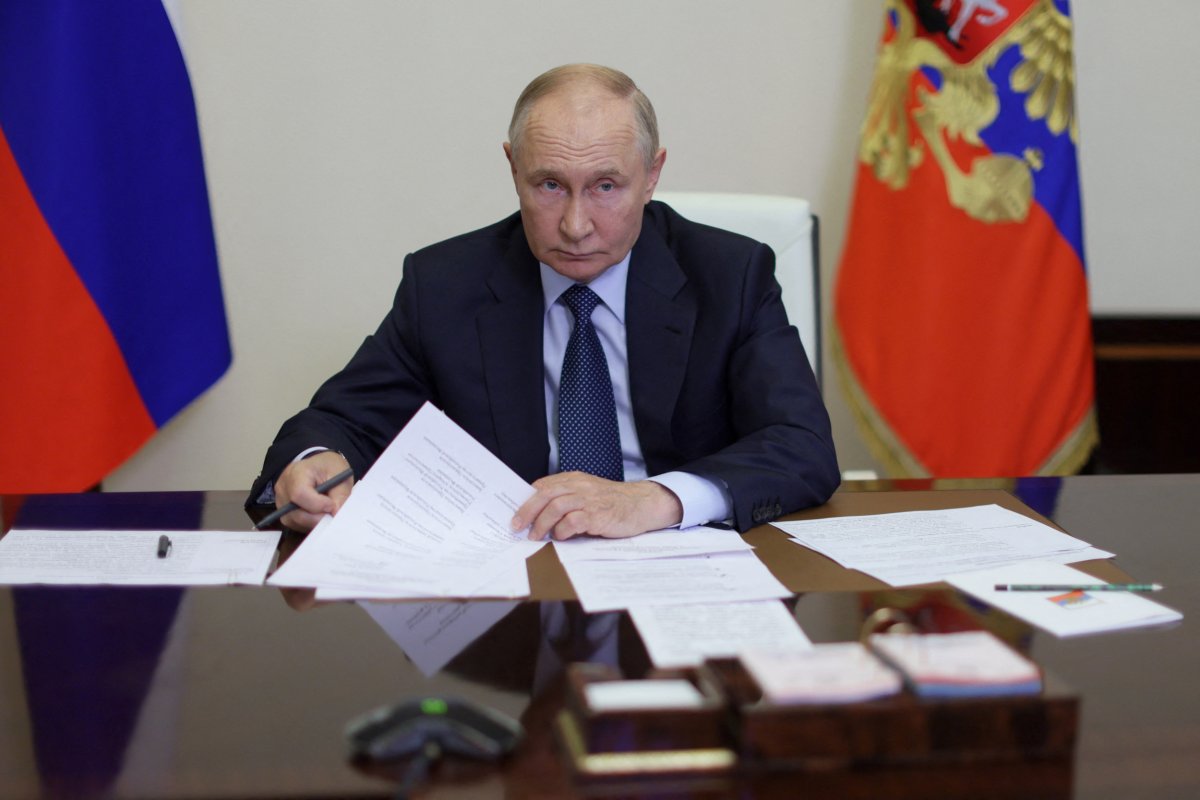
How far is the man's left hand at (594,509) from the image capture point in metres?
1.61

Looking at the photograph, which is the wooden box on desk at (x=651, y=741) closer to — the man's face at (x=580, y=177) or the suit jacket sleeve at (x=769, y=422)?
the suit jacket sleeve at (x=769, y=422)

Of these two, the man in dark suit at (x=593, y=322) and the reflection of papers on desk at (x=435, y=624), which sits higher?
the man in dark suit at (x=593, y=322)

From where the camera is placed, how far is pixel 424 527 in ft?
5.28

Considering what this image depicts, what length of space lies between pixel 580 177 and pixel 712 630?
102 cm

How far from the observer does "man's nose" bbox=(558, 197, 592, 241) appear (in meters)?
2.02

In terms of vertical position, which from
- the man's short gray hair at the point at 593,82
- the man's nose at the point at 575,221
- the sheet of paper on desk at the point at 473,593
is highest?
the man's short gray hair at the point at 593,82

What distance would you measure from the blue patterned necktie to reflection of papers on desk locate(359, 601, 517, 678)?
758mm

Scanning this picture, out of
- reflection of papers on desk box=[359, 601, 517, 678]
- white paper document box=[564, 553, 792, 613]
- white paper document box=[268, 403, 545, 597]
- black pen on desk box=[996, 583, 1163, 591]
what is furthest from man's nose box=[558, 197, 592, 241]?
black pen on desk box=[996, 583, 1163, 591]

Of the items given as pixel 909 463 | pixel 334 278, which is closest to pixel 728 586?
pixel 909 463

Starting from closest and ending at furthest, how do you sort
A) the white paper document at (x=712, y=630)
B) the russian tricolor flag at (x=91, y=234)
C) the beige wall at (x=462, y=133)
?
the white paper document at (x=712, y=630) < the russian tricolor flag at (x=91, y=234) < the beige wall at (x=462, y=133)

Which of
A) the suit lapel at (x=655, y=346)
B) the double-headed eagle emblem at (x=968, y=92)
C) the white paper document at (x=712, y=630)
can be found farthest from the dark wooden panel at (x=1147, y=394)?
the white paper document at (x=712, y=630)

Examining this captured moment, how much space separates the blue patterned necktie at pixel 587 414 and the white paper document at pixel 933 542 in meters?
0.46

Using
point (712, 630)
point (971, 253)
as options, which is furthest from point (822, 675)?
point (971, 253)

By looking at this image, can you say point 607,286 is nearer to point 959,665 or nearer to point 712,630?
point 712,630
